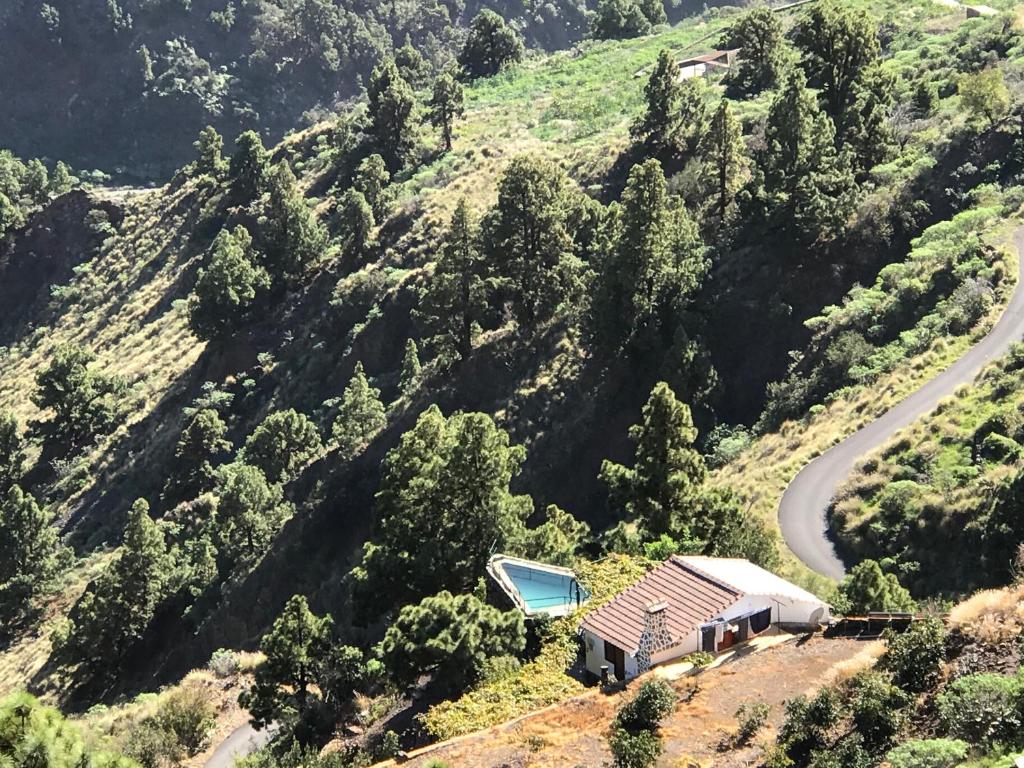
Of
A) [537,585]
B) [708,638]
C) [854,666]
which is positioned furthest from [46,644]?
[854,666]

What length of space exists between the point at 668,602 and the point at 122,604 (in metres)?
39.4

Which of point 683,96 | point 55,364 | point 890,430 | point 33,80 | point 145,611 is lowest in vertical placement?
point 145,611

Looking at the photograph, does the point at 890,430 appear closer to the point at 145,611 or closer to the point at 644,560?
the point at 644,560

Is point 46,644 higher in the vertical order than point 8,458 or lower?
lower

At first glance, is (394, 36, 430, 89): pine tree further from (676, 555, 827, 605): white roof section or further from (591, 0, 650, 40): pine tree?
(676, 555, 827, 605): white roof section

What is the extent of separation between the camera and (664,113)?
82.6 m

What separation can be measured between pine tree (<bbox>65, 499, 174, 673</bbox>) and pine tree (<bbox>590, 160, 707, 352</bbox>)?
28.7m

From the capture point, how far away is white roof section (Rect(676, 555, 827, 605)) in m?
34.1

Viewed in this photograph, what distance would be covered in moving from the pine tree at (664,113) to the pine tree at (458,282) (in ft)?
67.5

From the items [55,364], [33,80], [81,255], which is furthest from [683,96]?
[33,80]

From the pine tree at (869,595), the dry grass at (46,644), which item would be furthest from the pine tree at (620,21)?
the pine tree at (869,595)

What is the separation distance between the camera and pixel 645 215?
61719mm

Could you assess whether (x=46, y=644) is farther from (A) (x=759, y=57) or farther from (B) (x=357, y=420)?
(A) (x=759, y=57)

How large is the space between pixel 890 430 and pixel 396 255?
46929 millimetres
